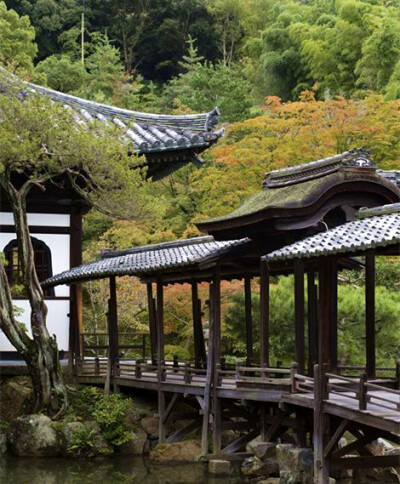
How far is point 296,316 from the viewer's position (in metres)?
11.5

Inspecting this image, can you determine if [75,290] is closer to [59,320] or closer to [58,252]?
[59,320]

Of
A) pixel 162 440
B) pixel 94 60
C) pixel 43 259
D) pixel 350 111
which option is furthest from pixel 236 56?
pixel 162 440

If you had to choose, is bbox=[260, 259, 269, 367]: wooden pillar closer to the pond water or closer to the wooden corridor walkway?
the wooden corridor walkway

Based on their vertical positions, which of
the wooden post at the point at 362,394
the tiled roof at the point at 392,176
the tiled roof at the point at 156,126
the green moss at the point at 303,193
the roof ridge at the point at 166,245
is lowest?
the wooden post at the point at 362,394

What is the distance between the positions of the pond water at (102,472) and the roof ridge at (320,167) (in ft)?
15.0

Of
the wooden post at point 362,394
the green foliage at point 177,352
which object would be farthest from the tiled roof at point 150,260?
the green foliage at point 177,352

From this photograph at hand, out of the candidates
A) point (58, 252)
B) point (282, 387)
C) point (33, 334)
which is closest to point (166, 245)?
point (58, 252)

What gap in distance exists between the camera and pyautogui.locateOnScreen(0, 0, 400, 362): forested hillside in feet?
68.1

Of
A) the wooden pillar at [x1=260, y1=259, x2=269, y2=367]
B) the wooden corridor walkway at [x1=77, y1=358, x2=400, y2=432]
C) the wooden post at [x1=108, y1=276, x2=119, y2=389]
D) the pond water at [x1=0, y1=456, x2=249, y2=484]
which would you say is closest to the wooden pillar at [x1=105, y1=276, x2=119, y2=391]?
the wooden post at [x1=108, y1=276, x2=119, y2=389]

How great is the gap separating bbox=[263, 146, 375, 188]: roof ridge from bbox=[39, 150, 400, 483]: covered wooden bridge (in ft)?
0.06

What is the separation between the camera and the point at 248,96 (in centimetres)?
3284

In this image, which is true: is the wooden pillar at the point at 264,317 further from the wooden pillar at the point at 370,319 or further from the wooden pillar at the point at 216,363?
the wooden pillar at the point at 370,319

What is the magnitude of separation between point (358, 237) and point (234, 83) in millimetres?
22477

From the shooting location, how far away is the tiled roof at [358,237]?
9.45m
